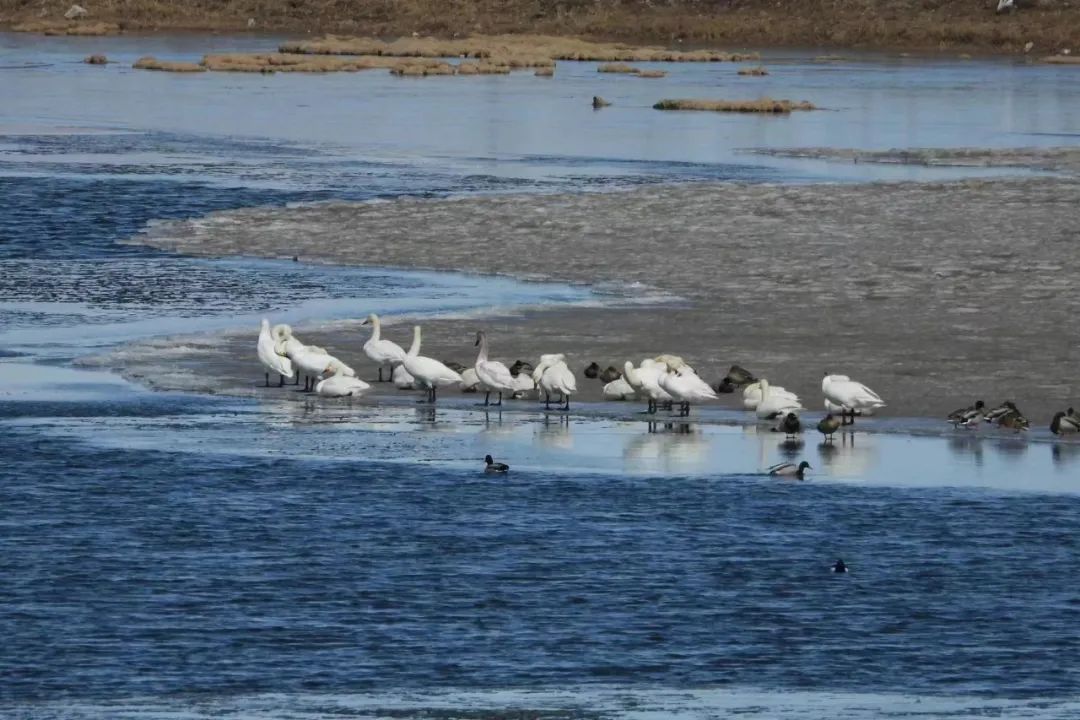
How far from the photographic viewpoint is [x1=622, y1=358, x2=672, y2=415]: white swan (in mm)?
18516

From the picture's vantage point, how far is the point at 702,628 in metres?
12.4

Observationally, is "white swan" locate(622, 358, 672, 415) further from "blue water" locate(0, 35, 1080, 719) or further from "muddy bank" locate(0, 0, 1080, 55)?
"muddy bank" locate(0, 0, 1080, 55)

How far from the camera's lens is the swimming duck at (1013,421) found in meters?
17.7

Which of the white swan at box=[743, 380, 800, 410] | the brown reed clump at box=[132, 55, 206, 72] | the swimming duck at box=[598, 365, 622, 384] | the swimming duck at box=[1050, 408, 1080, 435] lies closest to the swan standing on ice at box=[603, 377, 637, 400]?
the swimming duck at box=[598, 365, 622, 384]

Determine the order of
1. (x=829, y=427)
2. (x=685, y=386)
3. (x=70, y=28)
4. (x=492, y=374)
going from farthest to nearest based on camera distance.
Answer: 1. (x=70, y=28)
2. (x=492, y=374)
3. (x=685, y=386)
4. (x=829, y=427)

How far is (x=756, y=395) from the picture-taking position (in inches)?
726

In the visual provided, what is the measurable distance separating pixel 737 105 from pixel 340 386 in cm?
4221

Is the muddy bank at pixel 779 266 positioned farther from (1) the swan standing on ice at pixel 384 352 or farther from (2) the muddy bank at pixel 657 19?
(2) the muddy bank at pixel 657 19

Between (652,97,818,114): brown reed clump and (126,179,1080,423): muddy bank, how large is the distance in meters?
21.7

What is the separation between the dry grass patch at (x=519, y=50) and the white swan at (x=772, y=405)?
2616 inches

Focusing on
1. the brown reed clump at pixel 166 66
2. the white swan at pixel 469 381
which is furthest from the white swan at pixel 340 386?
the brown reed clump at pixel 166 66

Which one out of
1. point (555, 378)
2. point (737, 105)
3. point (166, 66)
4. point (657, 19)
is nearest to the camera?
point (555, 378)

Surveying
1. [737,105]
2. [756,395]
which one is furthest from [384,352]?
[737,105]

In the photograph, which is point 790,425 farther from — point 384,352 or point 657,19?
point 657,19
